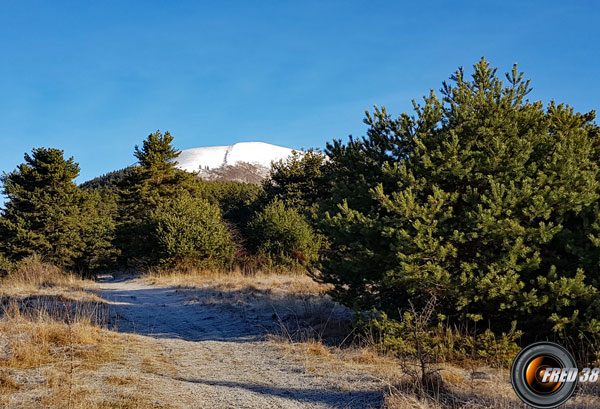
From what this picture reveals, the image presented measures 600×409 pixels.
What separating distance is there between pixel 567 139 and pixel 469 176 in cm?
203

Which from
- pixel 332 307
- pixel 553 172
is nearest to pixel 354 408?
pixel 553 172

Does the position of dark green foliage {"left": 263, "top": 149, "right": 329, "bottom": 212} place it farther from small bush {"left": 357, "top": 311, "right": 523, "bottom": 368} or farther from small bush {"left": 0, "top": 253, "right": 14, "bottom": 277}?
small bush {"left": 357, "top": 311, "right": 523, "bottom": 368}

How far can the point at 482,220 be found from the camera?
21.0 ft

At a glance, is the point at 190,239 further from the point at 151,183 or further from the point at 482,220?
the point at 482,220

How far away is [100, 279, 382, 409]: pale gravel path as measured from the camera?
4871mm

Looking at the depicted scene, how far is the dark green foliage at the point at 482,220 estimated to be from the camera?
21.1 ft

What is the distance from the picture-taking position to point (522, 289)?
6.70 metres

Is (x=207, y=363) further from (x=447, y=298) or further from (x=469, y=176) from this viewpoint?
(x=469, y=176)

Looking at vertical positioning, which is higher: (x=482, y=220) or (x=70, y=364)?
(x=482, y=220)


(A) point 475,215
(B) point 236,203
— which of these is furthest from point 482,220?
(B) point 236,203

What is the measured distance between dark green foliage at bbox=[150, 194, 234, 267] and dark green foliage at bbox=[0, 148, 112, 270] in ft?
17.6

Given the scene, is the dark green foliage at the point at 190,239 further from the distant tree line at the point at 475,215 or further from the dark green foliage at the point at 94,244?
the distant tree line at the point at 475,215

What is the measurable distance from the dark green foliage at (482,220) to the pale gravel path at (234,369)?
202 cm

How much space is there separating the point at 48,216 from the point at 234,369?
2599cm
